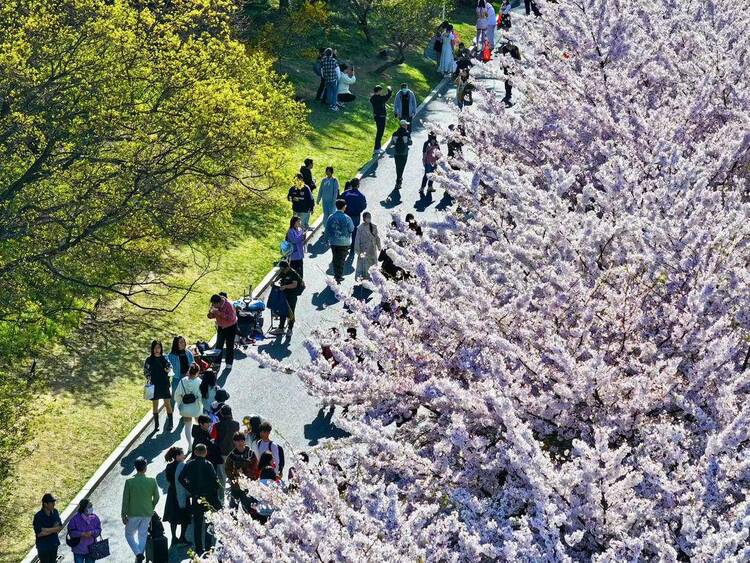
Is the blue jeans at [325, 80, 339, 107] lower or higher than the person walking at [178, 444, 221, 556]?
higher

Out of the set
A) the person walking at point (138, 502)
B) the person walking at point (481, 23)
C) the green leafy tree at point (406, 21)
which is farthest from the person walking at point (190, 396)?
the person walking at point (481, 23)

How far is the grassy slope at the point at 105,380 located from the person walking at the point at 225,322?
1463 millimetres

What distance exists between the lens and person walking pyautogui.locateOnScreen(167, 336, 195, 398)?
19094mm

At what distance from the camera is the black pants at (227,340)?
68.8 ft

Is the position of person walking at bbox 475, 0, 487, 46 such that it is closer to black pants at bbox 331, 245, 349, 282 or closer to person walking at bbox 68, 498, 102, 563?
black pants at bbox 331, 245, 349, 282

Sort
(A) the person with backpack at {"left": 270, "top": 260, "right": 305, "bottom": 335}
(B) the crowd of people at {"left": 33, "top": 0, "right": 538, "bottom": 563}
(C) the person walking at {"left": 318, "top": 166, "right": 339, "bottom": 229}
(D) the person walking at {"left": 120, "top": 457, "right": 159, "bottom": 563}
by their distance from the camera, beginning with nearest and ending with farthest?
(B) the crowd of people at {"left": 33, "top": 0, "right": 538, "bottom": 563} → (D) the person walking at {"left": 120, "top": 457, "right": 159, "bottom": 563} → (A) the person with backpack at {"left": 270, "top": 260, "right": 305, "bottom": 335} → (C) the person walking at {"left": 318, "top": 166, "right": 339, "bottom": 229}

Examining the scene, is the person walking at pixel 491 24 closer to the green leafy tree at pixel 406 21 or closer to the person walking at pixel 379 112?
the green leafy tree at pixel 406 21

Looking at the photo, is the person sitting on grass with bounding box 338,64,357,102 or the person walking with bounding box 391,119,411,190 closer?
the person walking with bounding box 391,119,411,190

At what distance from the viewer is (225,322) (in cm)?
2083

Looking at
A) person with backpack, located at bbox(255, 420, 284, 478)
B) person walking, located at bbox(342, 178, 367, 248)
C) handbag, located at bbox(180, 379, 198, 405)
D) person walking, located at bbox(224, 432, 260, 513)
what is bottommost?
handbag, located at bbox(180, 379, 198, 405)

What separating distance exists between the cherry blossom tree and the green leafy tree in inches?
1050

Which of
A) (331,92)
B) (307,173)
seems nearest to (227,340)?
(307,173)

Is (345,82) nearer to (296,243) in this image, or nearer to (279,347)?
(296,243)

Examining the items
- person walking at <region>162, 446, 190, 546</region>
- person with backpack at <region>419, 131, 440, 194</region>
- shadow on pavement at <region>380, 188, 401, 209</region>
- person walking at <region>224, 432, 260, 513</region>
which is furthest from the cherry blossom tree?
person with backpack at <region>419, 131, 440, 194</region>
